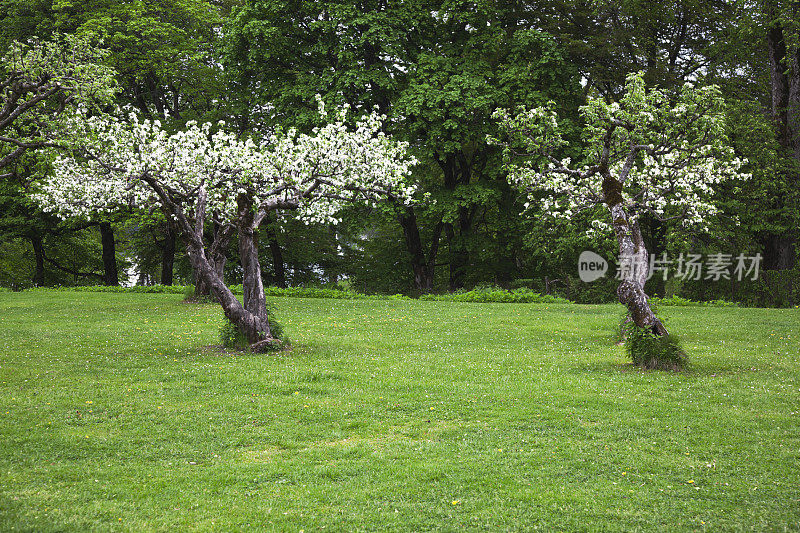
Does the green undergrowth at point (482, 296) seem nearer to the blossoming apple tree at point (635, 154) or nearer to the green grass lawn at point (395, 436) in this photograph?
the green grass lawn at point (395, 436)

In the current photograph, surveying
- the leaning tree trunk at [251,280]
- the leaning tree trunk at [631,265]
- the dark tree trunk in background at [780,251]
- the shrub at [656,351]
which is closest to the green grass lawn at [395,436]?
the shrub at [656,351]

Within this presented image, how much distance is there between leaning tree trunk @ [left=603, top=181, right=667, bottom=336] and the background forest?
36.4 ft

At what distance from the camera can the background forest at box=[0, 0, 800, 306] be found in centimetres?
3177

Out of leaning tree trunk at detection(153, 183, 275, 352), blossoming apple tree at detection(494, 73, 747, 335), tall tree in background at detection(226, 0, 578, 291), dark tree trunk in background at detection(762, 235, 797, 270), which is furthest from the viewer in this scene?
dark tree trunk in background at detection(762, 235, 797, 270)

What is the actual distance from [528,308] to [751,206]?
13273mm

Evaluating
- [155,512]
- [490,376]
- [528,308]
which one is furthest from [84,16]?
[155,512]

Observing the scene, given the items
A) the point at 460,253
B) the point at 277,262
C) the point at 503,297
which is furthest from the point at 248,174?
the point at 277,262

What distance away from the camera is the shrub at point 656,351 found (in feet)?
50.2

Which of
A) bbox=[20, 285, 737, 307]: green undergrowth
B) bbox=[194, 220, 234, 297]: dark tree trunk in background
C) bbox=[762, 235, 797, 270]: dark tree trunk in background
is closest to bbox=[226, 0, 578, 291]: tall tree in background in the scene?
bbox=[20, 285, 737, 307]: green undergrowth

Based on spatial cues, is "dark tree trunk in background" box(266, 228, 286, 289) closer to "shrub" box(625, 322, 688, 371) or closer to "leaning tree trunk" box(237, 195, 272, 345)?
"leaning tree trunk" box(237, 195, 272, 345)

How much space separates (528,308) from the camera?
28484mm

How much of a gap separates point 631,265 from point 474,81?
58.7 ft

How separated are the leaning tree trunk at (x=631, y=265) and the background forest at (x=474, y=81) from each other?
1108 centimetres

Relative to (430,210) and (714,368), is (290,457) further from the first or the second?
(430,210)
